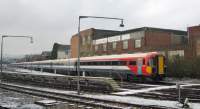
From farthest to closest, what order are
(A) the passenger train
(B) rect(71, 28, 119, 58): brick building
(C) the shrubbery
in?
(B) rect(71, 28, 119, 58): brick building → (C) the shrubbery → (A) the passenger train

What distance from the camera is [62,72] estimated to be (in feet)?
216

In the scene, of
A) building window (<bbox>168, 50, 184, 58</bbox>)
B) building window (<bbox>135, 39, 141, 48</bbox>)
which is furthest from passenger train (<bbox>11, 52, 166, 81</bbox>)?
building window (<bbox>135, 39, 141, 48</bbox>)

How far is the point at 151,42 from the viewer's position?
208ft

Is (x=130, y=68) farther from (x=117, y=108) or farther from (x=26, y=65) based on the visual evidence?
(x=26, y=65)

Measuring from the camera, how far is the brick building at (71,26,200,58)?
1967 inches

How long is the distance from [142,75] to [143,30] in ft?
84.7

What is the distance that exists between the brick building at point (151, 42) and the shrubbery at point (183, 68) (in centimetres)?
195

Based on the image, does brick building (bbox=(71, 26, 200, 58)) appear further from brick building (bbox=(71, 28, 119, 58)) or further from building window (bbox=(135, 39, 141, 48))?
brick building (bbox=(71, 28, 119, 58))

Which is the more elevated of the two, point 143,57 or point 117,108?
point 143,57

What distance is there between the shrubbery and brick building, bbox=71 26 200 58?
195 cm

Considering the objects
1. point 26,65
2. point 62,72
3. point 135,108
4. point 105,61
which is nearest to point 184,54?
point 105,61

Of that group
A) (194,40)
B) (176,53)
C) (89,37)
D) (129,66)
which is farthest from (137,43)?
(129,66)

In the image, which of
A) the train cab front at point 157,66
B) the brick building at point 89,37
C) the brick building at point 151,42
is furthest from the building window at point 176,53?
the brick building at point 89,37

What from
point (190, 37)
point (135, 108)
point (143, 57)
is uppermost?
point (190, 37)
